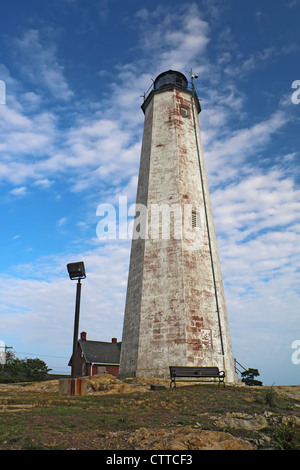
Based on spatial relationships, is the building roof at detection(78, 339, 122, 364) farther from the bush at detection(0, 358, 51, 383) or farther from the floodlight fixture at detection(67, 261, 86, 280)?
the floodlight fixture at detection(67, 261, 86, 280)

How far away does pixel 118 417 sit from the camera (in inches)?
351

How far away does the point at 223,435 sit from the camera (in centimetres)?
695

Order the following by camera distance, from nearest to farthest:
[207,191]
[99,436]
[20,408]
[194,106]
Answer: [99,436]
[20,408]
[207,191]
[194,106]

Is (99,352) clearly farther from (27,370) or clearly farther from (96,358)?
(27,370)

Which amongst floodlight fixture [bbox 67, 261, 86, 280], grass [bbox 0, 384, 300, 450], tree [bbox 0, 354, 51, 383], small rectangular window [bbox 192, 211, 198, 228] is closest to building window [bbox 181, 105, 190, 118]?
small rectangular window [bbox 192, 211, 198, 228]

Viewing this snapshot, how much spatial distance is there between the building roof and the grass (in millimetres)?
30466

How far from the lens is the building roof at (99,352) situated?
136ft

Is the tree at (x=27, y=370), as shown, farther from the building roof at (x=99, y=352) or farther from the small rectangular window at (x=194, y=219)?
the small rectangular window at (x=194, y=219)

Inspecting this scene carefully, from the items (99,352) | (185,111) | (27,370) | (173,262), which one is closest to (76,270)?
(173,262)

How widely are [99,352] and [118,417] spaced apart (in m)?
36.2
